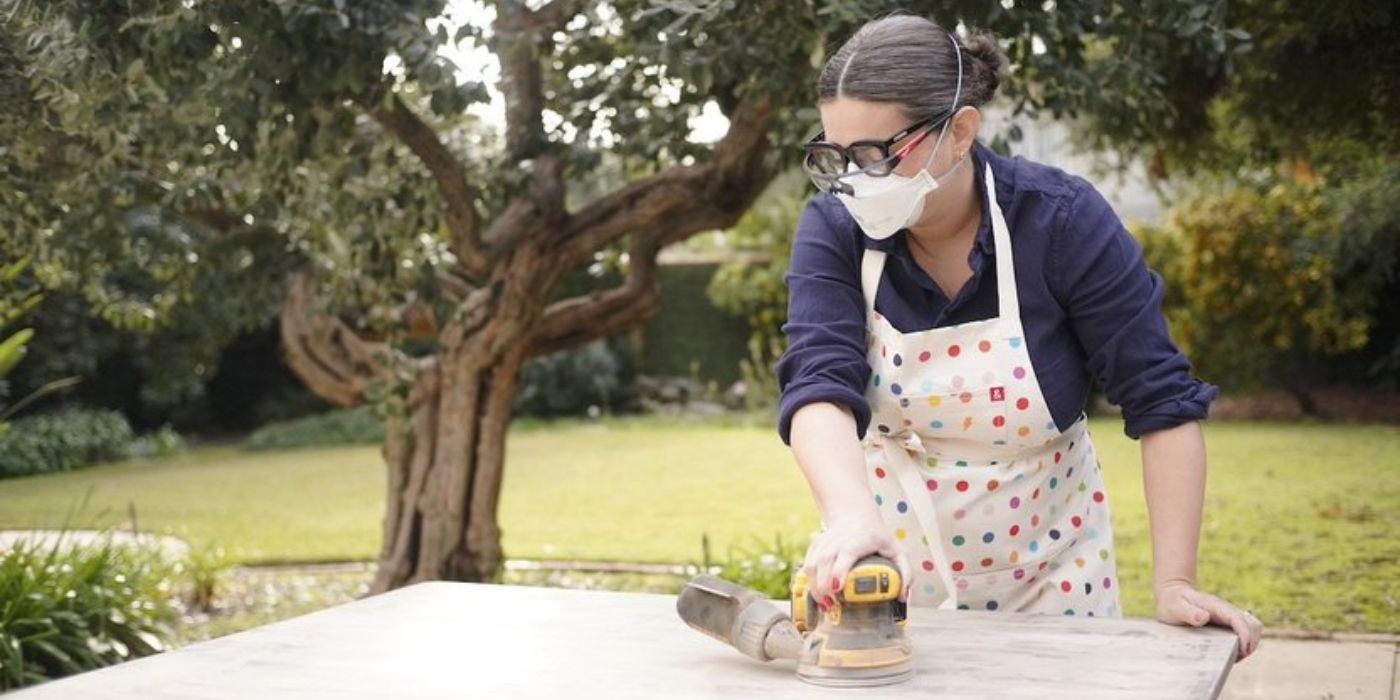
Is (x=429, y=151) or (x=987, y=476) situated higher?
(x=429, y=151)

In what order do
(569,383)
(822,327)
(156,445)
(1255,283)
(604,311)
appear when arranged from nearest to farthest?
(822,327) < (604,311) < (1255,283) < (156,445) < (569,383)

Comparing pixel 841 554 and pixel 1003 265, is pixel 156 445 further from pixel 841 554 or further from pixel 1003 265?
pixel 841 554

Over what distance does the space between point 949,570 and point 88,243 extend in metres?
3.87

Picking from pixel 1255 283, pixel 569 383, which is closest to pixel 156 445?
pixel 569 383

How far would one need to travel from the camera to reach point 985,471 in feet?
8.03

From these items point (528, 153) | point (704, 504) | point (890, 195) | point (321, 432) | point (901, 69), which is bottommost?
point (704, 504)

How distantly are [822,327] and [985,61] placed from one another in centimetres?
49

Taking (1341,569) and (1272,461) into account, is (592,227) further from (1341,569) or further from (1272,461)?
(1272,461)

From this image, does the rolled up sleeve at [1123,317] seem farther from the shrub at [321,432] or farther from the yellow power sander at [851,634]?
the shrub at [321,432]

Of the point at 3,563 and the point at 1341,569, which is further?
the point at 1341,569

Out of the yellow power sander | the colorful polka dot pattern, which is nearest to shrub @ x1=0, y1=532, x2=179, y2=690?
the colorful polka dot pattern

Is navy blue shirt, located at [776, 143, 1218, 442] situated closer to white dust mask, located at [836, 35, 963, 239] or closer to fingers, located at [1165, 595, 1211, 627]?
white dust mask, located at [836, 35, 963, 239]

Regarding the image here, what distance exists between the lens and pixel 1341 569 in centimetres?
675

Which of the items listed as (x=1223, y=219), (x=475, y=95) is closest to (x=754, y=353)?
(x=1223, y=219)
